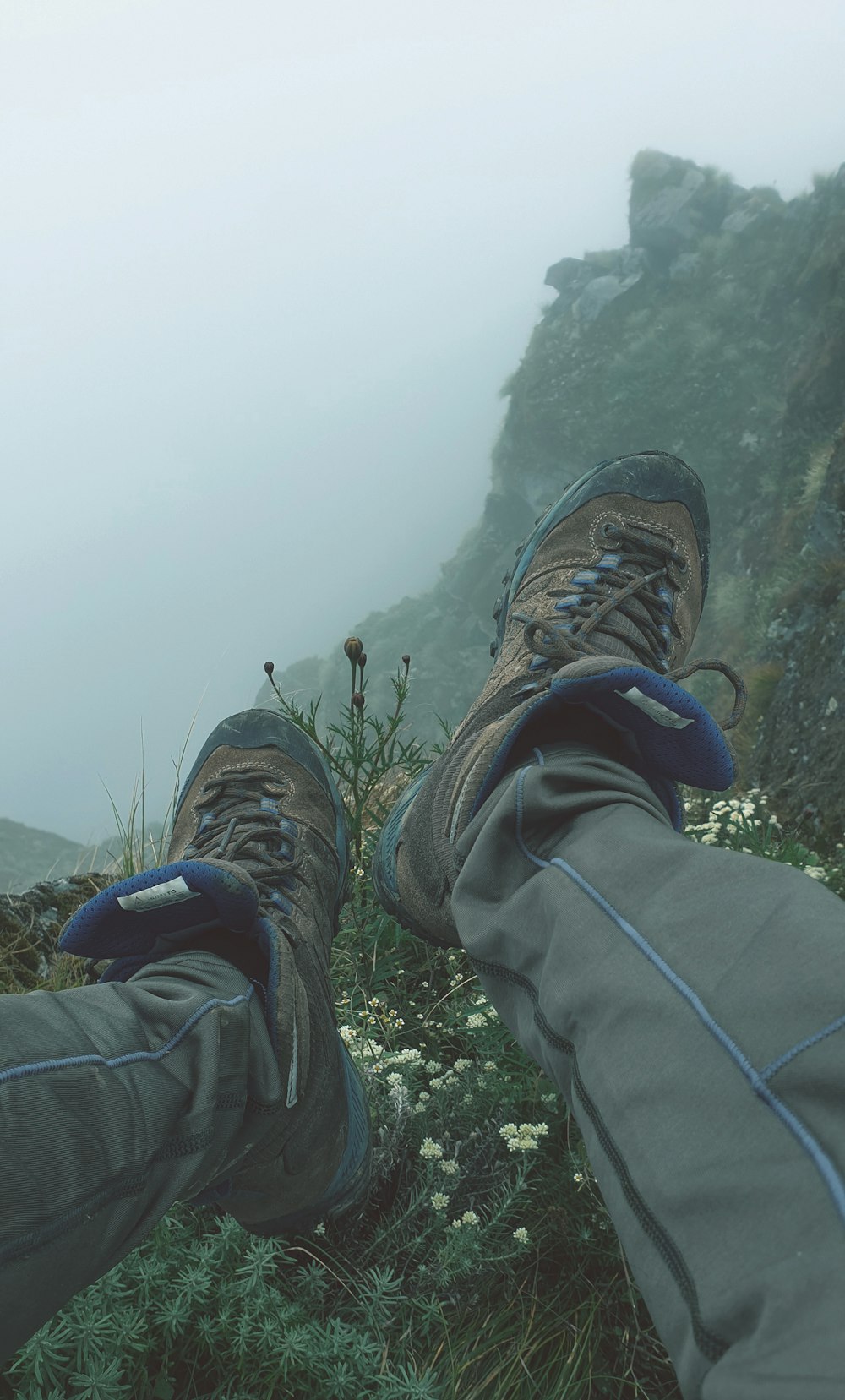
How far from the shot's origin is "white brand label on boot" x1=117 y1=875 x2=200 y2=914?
53.7 inches

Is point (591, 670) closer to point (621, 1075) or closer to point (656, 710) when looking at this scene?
point (656, 710)

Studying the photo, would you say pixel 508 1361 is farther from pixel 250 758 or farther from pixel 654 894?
pixel 250 758

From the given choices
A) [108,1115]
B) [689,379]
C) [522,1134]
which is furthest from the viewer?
[689,379]

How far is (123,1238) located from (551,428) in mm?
50868

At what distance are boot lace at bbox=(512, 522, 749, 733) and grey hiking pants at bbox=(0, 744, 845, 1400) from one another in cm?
58

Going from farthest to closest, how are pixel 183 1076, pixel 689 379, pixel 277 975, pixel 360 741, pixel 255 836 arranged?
pixel 689 379 → pixel 360 741 → pixel 255 836 → pixel 277 975 → pixel 183 1076

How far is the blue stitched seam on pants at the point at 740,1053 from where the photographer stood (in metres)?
0.69

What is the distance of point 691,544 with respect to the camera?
2672 mm

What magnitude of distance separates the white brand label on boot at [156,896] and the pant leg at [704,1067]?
21.8 inches

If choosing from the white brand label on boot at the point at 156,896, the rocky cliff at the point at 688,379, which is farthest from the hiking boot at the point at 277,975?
the rocky cliff at the point at 688,379

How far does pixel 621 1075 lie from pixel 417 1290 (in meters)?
0.92

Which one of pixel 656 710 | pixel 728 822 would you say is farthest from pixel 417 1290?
pixel 728 822

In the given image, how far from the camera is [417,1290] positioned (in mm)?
1446

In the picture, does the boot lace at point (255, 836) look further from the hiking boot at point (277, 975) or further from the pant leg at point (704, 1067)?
the pant leg at point (704, 1067)
